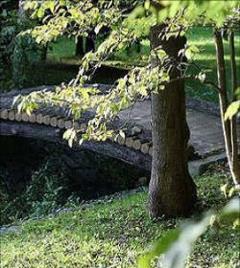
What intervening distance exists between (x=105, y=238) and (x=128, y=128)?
2546mm

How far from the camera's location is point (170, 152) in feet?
16.9

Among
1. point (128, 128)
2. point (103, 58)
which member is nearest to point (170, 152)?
point (103, 58)

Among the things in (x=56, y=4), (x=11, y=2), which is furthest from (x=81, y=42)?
(x=56, y=4)

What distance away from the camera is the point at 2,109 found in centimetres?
912

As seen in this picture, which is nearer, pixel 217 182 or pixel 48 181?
pixel 217 182

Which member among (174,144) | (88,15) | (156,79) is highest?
(88,15)

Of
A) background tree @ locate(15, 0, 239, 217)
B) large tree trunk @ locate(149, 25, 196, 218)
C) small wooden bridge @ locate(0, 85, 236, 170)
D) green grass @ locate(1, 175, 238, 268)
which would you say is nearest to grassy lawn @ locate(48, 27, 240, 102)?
small wooden bridge @ locate(0, 85, 236, 170)

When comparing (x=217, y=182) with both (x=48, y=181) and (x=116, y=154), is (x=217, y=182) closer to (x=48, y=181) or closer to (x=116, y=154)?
(x=116, y=154)

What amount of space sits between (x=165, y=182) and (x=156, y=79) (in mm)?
1706

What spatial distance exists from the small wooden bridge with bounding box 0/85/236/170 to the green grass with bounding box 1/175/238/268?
3.20 feet

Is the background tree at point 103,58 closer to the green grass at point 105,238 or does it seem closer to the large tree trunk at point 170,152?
the large tree trunk at point 170,152

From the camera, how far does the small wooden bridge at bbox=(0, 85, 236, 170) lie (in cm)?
729

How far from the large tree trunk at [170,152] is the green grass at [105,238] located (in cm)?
16

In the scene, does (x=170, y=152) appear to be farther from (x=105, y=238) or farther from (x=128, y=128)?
(x=128, y=128)
